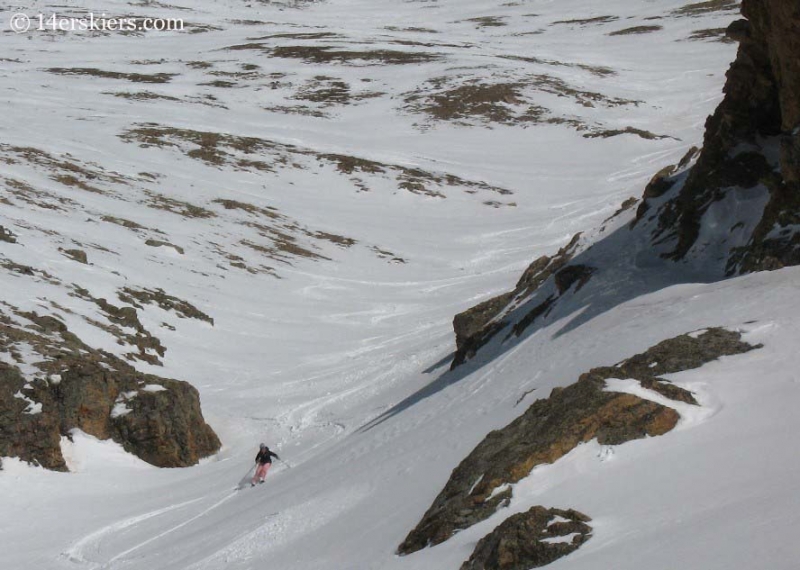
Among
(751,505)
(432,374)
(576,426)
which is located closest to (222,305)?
(432,374)

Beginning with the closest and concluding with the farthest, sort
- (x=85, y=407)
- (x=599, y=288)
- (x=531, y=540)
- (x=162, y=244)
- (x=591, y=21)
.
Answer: (x=531, y=540)
(x=599, y=288)
(x=85, y=407)
(x=162, y=244)
(x=591, y=21)

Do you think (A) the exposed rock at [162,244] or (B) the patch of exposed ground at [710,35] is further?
(B) the patch of exposed ground at [710,35]

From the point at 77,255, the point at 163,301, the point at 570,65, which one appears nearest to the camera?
the point at 163,301

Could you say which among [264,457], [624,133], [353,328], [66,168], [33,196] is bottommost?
[353,328]

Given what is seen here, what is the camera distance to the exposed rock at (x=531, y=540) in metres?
6.89

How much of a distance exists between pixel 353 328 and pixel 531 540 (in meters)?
21.7

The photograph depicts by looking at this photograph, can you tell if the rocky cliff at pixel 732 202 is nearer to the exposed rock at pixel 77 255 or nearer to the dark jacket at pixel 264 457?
the dark jacket at pixel 264 457

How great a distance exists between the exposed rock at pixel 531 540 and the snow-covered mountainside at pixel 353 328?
52 mm

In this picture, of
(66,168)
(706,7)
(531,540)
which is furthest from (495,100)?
(531,540)

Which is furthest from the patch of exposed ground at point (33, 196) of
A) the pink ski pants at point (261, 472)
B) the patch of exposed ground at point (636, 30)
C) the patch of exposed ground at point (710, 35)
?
the patch of exposed ground at point (636, 30)

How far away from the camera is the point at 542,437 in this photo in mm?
8836

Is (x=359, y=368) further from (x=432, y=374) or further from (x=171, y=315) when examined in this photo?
(x=171, y=315)

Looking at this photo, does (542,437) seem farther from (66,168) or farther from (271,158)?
(271,158)

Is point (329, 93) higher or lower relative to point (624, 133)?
higher
